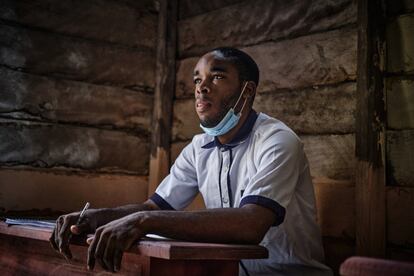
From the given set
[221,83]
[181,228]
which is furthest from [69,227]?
[221,83]

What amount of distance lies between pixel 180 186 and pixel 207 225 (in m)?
0.98

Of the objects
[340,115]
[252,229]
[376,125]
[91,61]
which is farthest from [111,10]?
[252,229]

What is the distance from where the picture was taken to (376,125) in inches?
104

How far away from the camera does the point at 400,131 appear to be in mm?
2609

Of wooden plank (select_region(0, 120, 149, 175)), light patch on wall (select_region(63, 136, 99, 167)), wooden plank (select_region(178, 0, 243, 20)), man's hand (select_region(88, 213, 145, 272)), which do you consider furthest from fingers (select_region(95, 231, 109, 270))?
wooden plank (select_region(178, 0, 243, 20))

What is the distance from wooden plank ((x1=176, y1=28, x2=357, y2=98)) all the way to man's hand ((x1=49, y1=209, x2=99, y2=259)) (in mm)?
1515

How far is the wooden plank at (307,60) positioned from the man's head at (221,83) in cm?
43

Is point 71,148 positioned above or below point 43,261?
above

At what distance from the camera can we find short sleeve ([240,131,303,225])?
2.15 metres

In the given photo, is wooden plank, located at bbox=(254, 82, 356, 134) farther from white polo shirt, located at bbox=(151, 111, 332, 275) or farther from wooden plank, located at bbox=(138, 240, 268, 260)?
wooden plank, located at bbox=(138, 240, 268, 260)

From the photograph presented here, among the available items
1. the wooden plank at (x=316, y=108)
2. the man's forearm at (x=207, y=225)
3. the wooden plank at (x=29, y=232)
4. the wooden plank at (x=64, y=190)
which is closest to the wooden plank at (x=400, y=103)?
the wooden plank at (x=316, y=108)

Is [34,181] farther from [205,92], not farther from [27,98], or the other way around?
[205,92]

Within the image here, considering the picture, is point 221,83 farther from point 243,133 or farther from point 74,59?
point 74,59

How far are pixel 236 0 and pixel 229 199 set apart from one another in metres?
1.50
